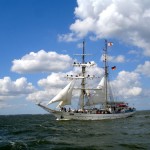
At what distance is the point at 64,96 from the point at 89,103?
11865 mm

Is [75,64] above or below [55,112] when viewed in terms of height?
above

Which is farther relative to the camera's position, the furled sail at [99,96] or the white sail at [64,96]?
the furled sail at [99,96]

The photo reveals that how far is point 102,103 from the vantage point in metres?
106

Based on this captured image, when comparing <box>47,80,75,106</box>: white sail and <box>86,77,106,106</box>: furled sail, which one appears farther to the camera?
<box>86,77,106,106</box>: furled sail

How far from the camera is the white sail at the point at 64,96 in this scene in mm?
89500

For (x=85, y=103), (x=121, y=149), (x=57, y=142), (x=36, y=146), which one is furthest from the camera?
(x=85, y=103)

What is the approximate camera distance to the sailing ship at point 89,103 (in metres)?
91.4

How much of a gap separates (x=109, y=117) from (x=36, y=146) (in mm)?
60930

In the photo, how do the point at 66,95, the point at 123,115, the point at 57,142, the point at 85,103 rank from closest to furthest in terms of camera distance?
the point at 57,142 → the point at 66,95 → the point at 85,103 → the point at 123,115

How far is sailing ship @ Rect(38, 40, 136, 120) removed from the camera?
9138 centimetres

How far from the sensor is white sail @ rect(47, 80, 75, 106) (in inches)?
3524

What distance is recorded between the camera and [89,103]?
328ft

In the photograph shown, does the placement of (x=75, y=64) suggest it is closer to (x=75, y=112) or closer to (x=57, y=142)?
(x=75, y=112)

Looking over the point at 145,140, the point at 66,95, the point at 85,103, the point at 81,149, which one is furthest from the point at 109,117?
the point at 81,149
